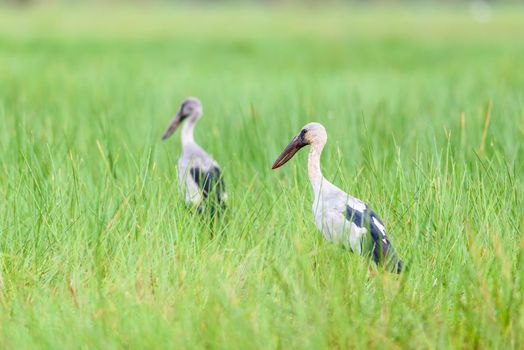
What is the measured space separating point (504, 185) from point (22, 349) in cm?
192

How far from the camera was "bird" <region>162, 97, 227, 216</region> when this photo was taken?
3.42 m

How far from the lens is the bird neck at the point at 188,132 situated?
4.43 metres

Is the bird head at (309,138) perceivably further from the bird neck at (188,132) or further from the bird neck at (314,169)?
the bird neck at (188,132)

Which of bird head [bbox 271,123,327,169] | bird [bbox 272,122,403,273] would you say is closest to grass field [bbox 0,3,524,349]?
bird [bbox 272,122,403,273]

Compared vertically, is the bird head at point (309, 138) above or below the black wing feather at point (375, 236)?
above

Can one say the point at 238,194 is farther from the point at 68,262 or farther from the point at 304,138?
the point at 68,262

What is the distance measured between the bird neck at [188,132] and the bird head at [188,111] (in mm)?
40

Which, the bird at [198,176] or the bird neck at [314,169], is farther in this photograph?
the bird at [198,176]

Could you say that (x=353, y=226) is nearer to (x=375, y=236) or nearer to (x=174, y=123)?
(x=375, y=236)

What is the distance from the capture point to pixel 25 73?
313 inches

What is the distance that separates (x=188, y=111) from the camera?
188 inches

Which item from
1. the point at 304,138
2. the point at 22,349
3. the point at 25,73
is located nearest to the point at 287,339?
the point at 22,349

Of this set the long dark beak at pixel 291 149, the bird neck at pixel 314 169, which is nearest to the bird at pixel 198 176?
the long dark beak at pixel 291 149

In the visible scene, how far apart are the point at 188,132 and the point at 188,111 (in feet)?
0.99
